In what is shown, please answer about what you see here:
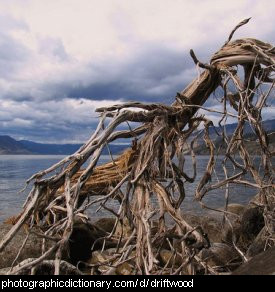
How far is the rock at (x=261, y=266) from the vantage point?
4.30 meters

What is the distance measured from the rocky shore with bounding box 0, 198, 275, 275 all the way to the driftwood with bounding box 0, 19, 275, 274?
1.19 feet

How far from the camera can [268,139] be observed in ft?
23.3

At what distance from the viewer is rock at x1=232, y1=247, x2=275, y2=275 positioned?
14.1 ft

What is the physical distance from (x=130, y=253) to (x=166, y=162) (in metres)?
1.58

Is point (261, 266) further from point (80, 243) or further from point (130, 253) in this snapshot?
point (80, 243)

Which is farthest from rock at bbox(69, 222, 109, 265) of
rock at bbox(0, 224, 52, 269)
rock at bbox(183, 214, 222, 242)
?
rock at bbox(183, 214, 222, 242)

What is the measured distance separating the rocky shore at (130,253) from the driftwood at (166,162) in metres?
0.36

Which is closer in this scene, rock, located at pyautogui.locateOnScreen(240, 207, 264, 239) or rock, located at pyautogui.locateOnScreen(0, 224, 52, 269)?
rock, located at pyautogui.locateOnScreen(0, 224, 52, 269)

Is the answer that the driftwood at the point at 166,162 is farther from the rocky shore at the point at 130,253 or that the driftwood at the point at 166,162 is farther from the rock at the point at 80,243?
the rock at the point at 80,243

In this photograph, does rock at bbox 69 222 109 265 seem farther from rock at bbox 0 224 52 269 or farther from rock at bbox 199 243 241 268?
rock at bbox 199 243 241 268

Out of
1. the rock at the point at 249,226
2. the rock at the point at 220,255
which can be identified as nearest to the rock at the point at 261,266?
the rock at the point at 220,255

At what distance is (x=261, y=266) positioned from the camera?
177 inches

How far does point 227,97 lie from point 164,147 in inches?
59.6
